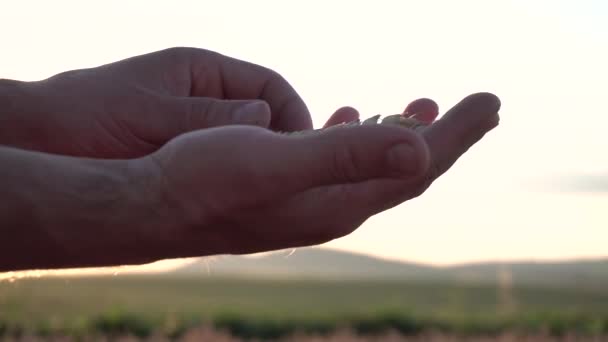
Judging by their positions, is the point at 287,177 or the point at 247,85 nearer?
the point at 287,177

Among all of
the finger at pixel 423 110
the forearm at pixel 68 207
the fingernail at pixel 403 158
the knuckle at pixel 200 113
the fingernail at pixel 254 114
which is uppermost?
the finger at pixel 423 110

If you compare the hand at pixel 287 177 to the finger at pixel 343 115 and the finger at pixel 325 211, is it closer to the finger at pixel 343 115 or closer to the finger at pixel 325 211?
the finger at pixel 325 211

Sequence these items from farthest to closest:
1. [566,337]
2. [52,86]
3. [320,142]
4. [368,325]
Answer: [368,325] < [566,337] < [52,86] < [320,142]

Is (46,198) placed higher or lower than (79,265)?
higher

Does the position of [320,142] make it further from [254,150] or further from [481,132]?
[481,132]

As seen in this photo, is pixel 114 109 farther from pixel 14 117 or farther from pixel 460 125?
pixel 460 125

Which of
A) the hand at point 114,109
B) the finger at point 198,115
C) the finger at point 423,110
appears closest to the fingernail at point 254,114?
the finger at point 198,115

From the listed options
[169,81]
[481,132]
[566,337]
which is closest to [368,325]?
[566,337]

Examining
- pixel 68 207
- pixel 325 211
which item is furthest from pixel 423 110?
pixel 68 207
